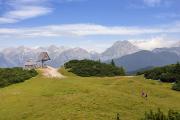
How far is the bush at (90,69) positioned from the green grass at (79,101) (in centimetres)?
3229

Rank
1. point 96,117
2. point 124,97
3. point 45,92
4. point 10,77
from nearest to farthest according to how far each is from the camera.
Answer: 1. point 96,117
2. point 124,97
3. point 45,92
4. point 10,77

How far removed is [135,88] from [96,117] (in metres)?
29.9

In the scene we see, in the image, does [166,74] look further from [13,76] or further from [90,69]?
[13,76]

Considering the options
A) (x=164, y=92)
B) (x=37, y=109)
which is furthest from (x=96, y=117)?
(x=164, y=92)

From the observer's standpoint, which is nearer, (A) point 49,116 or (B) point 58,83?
(A) point 49,116

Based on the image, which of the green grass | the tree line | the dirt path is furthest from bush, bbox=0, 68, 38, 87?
the tree line

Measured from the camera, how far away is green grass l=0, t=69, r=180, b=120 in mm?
58125

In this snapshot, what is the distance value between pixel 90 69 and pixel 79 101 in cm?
6042

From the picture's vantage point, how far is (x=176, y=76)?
99750 mm

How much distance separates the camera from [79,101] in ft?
213

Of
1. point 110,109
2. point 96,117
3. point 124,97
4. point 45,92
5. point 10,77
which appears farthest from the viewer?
point 10,77

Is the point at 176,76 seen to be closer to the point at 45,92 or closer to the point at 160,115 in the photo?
the point at 45,92

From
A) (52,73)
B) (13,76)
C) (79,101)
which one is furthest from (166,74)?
(79,101)

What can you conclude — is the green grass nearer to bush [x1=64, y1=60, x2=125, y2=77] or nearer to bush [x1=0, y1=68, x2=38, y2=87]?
bush [x1=0, y1=68, x2=38, y2=87]
